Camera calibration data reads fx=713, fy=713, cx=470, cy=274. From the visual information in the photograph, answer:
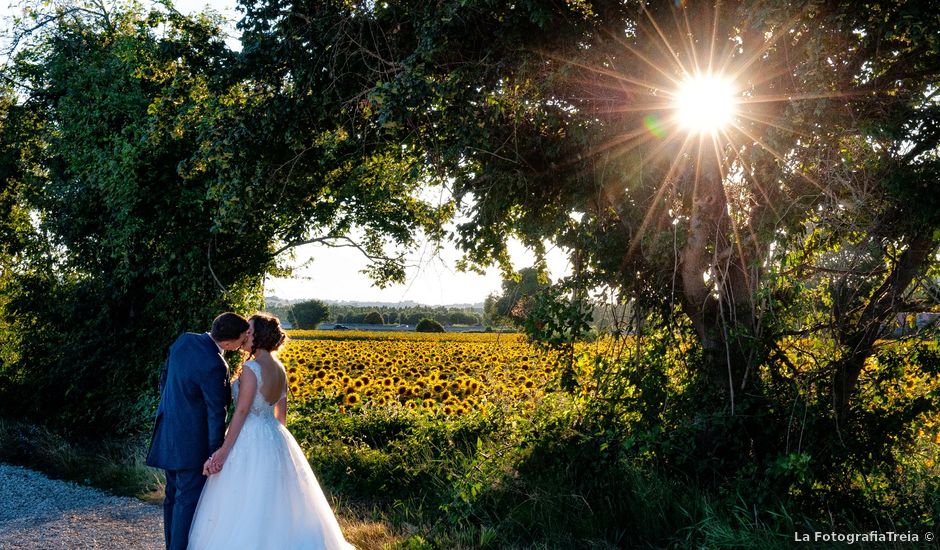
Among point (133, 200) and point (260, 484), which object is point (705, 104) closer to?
point (260, 484)

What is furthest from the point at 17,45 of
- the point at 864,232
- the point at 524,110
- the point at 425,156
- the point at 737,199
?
the point at 864,232

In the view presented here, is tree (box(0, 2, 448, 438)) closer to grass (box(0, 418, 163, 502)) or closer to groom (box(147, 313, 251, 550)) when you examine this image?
grass (box(0, 418, 163, 502))

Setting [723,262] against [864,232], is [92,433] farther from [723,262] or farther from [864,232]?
[864,232]

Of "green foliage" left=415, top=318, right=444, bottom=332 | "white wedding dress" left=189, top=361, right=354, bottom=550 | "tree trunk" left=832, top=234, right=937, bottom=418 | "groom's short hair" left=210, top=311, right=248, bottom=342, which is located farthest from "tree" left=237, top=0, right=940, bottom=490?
"green foliage" left=415, top=318, right=444, bottom=332

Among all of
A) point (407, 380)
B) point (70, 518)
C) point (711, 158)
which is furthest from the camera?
point (407, 380)

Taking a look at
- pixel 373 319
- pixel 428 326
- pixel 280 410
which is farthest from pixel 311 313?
pixel 280 410

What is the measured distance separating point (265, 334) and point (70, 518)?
152 inches

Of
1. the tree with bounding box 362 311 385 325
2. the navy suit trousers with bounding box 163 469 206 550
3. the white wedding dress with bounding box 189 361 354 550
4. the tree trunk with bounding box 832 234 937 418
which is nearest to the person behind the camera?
the white wedding dress with bounding box 189 361 354 550

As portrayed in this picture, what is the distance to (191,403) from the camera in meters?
5.07

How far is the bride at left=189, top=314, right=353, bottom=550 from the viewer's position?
4.93 metres

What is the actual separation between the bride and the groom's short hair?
4.7 inches

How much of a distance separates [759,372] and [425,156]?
3.93 metres

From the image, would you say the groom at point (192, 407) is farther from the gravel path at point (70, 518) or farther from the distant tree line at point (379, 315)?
the distant tree line at point (379, 315)

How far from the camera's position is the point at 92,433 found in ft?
38.2
